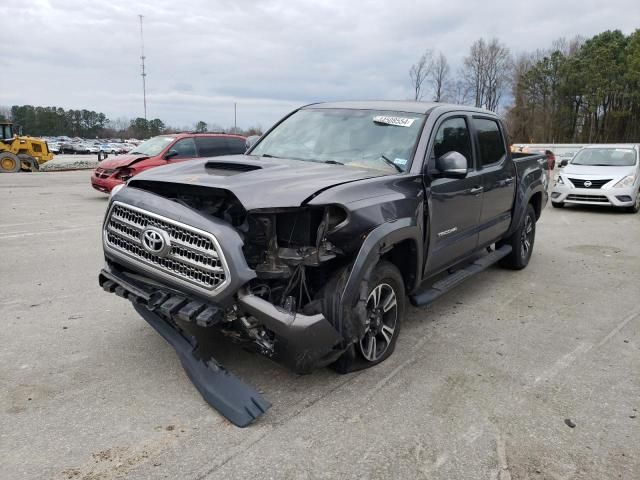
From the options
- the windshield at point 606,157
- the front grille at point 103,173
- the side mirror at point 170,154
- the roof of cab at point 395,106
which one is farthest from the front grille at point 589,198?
the front grille at point 103,173

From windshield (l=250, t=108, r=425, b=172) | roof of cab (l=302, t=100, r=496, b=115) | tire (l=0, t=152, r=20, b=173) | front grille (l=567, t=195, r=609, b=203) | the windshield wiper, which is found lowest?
tire (l=0, t=152, r=20, b=173)

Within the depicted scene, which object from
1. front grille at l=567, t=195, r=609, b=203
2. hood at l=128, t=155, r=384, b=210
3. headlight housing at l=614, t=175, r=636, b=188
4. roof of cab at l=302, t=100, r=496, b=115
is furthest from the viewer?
front grille at l=567, t=195, r=609, b=203

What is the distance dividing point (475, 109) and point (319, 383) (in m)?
3.51

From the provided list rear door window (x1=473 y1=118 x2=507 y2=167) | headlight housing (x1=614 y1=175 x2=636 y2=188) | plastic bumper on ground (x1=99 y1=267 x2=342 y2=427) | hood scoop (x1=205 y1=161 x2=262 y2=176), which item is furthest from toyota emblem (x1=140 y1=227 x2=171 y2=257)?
headlight housing (x1=614 y1=175 x2=636 y2=188)

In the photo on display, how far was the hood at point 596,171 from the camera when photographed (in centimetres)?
1242

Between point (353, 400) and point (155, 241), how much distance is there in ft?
5.24

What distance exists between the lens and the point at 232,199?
3191 mm

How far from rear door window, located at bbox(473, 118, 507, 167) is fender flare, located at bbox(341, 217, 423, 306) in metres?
2.06

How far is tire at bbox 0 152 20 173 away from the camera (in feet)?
77.6

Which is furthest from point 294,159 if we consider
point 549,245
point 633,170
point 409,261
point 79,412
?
point 633,170

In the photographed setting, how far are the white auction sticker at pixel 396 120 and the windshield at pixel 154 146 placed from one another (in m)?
9.26

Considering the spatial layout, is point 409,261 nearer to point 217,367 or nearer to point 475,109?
point 217,367

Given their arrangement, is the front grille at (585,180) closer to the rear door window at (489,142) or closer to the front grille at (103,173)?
the rear door window at (489,142)

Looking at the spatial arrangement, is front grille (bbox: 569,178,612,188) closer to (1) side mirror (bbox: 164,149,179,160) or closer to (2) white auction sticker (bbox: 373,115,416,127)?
(1) side mirror (bbox: 164,149,179,160)
